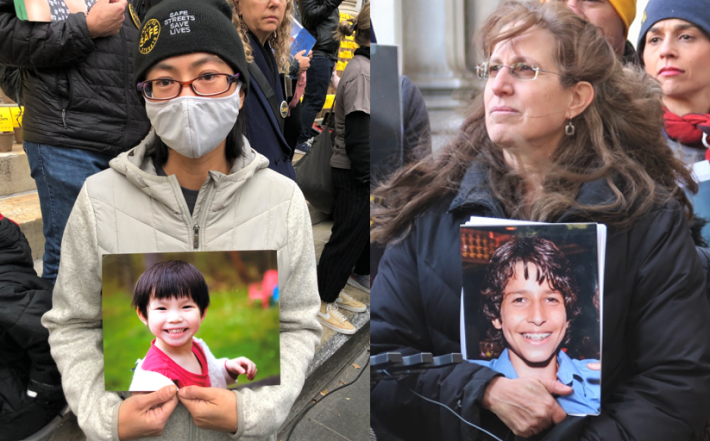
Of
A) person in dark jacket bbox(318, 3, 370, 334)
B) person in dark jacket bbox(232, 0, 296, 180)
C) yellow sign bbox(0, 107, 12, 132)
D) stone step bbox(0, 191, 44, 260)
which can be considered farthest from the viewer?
yellow sign bbox(0, 107, 12, 132)

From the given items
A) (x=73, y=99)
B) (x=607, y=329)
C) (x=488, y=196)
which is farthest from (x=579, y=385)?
(x=73, y=99)

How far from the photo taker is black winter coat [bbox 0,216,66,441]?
151cm

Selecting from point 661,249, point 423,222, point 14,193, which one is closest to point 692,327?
point 661,249

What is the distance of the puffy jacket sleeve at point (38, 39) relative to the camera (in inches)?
59.3

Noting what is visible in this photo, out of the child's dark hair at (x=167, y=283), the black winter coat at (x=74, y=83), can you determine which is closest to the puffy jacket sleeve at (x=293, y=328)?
the child's dark hair at (x=167, y=283)

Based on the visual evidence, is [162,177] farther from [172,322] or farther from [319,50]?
[319,50]

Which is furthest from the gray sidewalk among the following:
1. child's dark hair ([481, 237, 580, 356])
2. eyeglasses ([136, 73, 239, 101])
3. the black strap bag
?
eyeglasses ([136, 73, 239, 101])

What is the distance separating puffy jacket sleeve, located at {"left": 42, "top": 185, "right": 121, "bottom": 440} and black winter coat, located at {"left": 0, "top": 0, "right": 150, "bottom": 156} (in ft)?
2.20

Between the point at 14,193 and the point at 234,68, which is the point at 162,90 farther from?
the point at 14,193

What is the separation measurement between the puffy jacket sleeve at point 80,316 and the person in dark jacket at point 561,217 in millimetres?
669

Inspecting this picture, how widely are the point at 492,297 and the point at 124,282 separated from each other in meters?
0.85

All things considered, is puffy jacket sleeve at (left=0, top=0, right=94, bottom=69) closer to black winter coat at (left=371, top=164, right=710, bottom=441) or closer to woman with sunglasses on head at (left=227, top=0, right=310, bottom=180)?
woman with sunglasses on head at (left=227, top=0, right=310, bottom=180)

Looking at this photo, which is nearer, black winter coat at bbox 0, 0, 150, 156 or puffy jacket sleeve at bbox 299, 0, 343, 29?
black winter coat at bbox 0, 0, 150, 156

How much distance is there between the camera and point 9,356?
61.8 inches
